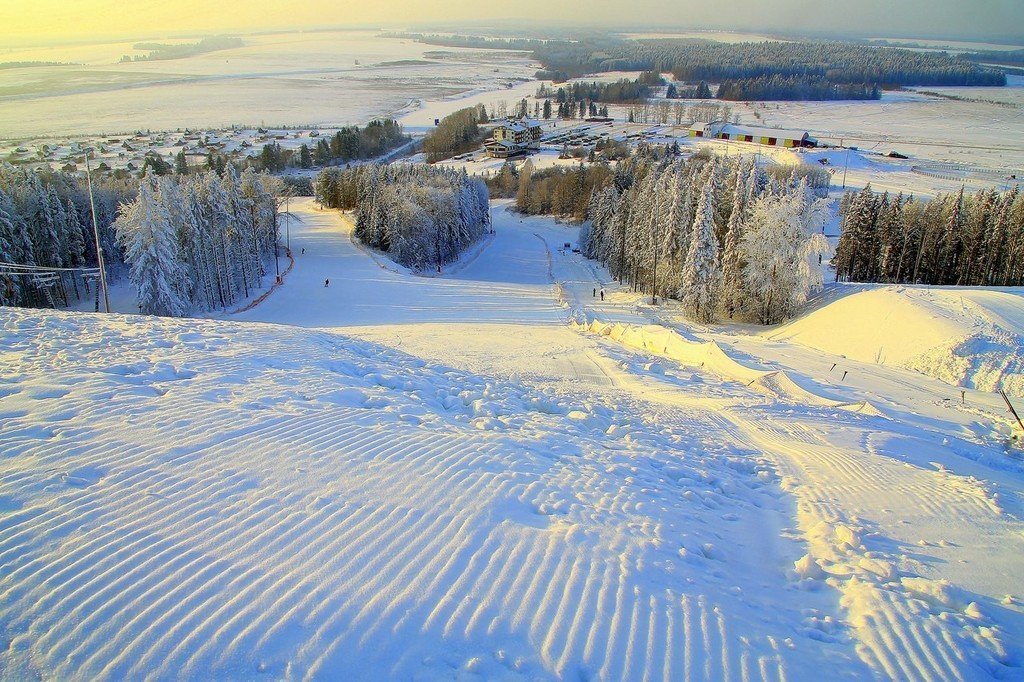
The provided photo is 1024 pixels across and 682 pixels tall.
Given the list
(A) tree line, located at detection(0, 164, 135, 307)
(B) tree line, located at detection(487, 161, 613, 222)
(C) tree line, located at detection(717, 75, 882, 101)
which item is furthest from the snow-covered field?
(C) tree line, located at detection(717, 75, 882, 101)

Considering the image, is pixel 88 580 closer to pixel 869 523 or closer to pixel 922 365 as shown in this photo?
pixel 869 523

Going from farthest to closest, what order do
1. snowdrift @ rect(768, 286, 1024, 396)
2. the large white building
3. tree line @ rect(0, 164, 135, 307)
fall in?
the large white building
tree line @ rect(0, 164, 135, 307)
snowdrift @ rect(768, 286, 1024, 396)

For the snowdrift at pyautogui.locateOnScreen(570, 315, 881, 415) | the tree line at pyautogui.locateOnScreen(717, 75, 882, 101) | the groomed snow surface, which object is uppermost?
the tree line at pyautogui.locateOnScreen(717, 75, 882, 101)

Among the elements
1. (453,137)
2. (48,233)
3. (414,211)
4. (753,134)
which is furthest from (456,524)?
(453,137)

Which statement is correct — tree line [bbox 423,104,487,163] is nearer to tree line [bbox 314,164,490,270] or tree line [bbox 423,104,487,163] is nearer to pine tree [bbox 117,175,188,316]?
tree line [bbox 314,164,490,270]

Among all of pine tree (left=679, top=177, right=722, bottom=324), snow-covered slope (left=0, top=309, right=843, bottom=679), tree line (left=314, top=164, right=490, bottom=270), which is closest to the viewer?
snow-covered slope (left=0, top=309, right=843, bottom=679)

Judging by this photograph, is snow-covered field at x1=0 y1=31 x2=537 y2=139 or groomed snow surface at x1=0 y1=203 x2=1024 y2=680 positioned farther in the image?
snow-covered field at x1=0 y1=31 x2=537 y2=139

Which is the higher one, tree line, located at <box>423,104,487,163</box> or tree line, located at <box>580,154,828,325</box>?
tree line, located at <box>423,104,487,163</box>
